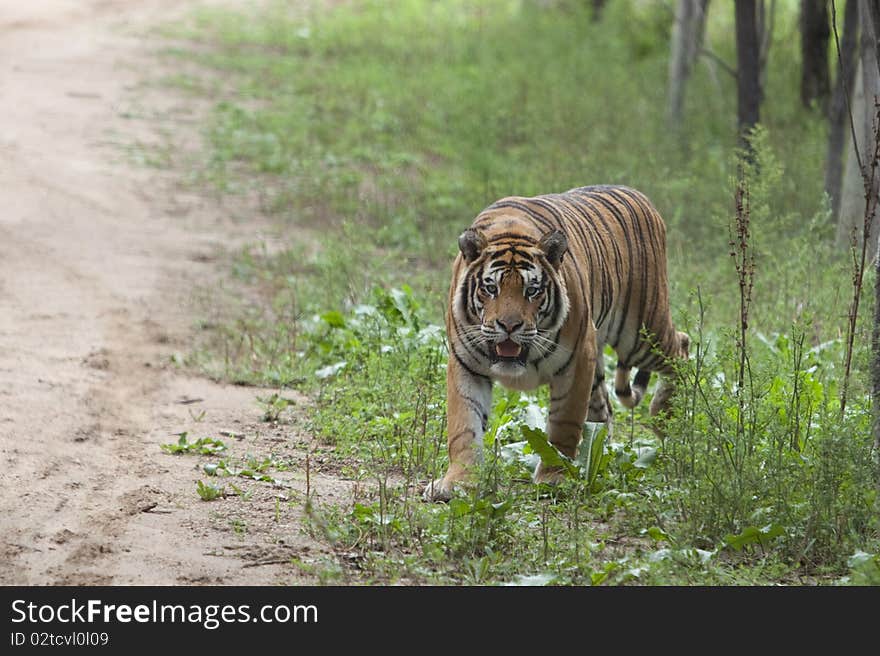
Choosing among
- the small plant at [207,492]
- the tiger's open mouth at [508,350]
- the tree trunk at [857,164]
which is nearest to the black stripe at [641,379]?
the tree trunk at [857,164]

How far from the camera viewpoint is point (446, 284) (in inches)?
350

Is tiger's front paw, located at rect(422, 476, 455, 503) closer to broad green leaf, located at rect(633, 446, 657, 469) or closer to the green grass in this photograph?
the green grass

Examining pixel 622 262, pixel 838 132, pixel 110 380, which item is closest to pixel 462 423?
pixel 622 262

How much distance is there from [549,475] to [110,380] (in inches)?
113

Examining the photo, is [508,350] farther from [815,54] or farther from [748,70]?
[815,54]

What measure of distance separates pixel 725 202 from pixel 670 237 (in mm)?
1083

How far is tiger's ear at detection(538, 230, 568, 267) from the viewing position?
546 centimetres

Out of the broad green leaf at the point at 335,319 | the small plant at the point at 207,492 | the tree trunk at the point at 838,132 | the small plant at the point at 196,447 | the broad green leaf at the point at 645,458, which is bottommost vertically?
the small plant at the point at 196,447

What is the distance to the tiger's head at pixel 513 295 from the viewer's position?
5.34 meters

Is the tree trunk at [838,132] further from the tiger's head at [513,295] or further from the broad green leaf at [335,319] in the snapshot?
the tiger's head at [513,295]

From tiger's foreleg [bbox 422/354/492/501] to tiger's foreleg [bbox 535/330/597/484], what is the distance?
0.96ft

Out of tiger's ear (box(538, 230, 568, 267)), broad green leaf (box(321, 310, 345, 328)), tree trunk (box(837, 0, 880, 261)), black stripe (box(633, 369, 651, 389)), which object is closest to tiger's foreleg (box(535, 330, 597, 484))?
tiger's ear (box(538, 230, 568, 267))

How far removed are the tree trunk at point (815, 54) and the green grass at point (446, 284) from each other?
1.40ft
